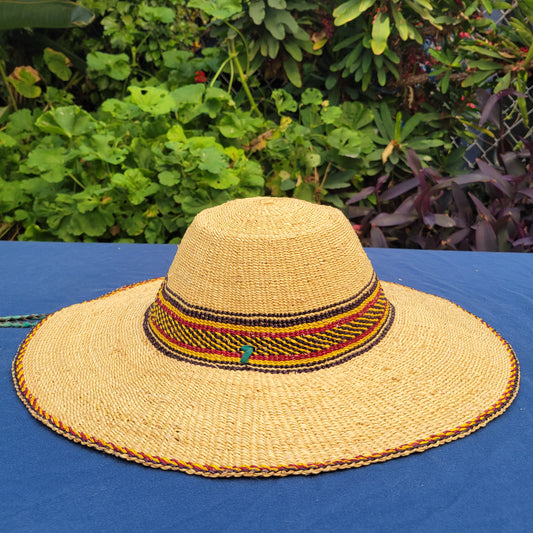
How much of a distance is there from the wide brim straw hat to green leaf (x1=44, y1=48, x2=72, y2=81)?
226cm

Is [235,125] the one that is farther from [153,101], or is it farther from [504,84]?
[504,84]

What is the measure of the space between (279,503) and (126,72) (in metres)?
2.51

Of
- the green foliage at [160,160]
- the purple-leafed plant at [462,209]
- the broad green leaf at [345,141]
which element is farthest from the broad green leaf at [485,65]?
the broad green leaf at [345,141]

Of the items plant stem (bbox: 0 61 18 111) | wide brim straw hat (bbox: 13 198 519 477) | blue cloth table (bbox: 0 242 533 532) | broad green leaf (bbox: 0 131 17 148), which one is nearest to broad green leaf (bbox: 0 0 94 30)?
plant stem (bbox: 0 61 18 111)

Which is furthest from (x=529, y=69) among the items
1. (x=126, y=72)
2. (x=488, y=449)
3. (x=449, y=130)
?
(x=488, y=449)

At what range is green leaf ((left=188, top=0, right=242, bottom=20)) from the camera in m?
2.29

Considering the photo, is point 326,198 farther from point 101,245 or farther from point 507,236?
point 101,245

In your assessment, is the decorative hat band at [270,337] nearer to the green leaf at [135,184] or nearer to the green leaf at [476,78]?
the green leaf at [135,184]

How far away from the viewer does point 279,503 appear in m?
0.69

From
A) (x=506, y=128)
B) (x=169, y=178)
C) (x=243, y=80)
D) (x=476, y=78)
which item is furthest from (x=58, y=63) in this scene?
(x=506, y=128)

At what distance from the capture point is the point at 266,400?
2.55 feet

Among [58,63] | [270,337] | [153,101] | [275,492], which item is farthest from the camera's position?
[58,63]

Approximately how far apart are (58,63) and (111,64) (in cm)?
34

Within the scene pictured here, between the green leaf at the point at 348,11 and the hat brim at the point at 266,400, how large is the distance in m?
1.77
